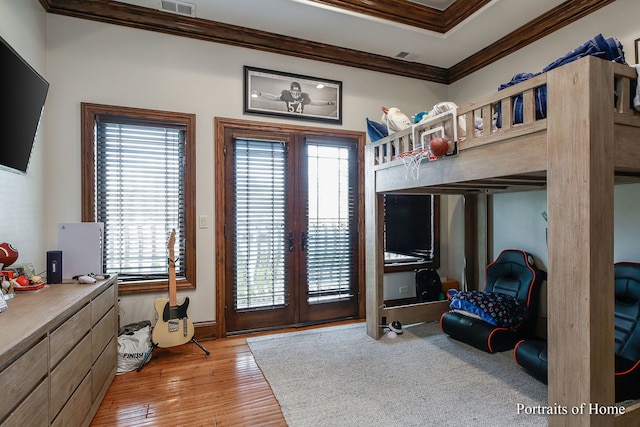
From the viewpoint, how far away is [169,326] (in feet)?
8.62

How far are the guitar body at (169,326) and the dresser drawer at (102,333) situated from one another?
0.33 m

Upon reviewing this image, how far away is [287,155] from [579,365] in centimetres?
274

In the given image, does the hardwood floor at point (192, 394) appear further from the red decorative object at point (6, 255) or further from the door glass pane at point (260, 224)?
the red decorative object at point (6, 255)

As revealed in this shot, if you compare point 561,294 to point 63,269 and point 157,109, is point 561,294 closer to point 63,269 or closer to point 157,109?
point 63,269

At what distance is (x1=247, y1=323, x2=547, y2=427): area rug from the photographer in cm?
183

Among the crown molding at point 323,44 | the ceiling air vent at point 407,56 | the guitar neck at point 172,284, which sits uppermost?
the ceiling air vent at point 407,56

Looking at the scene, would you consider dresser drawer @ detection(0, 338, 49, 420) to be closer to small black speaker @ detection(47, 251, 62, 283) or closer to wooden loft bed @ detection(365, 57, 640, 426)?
small black speaker @ detection(47, 251, 62, 283)

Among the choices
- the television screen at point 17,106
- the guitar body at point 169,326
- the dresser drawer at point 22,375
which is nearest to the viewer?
the dresser drawer at point 22,375

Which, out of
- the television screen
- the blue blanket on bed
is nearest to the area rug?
the blue blanket on bed

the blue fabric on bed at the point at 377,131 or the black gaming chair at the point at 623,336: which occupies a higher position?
the blue fabric on bed at the point at 377,131

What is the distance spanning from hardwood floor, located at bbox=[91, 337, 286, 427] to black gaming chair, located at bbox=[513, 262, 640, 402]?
1624 mm

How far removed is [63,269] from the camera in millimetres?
2160

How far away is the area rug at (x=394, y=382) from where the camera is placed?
1.83 m

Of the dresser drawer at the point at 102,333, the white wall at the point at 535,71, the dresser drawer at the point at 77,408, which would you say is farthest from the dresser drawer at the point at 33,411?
the white wall at the point at 535,71
